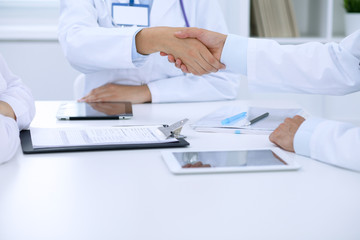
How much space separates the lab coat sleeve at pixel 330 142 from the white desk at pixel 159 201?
0.06 ft

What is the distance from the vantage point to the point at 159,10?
1.83 meters

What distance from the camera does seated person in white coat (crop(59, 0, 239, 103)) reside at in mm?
1502

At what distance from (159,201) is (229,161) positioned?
0.77ft

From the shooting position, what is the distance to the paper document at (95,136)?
106 centimetres

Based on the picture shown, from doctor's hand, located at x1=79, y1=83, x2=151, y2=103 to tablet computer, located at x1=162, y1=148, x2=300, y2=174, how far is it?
0.75 m

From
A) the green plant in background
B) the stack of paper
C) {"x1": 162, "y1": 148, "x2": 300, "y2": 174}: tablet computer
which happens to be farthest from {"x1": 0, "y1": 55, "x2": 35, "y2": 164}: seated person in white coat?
the green plant in background

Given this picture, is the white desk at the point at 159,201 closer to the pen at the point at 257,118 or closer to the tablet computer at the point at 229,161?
the tablet computer at the point at 229,161

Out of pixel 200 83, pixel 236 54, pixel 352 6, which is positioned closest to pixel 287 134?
pixel 236 54

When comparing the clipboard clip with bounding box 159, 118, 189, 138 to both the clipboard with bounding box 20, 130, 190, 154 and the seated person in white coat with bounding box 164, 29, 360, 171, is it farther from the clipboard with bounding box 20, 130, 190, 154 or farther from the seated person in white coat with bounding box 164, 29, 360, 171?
the seated person in white coat with bounding box 164, 29, 360, 171

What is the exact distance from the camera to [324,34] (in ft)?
8.63

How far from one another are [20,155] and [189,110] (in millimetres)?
691

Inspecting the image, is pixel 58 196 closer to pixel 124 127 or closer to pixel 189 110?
pixel 124 127

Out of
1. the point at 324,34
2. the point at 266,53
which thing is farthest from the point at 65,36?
the point at 324,34

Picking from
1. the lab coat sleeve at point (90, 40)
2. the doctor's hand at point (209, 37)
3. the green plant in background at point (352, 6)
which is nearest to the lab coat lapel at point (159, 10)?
the lab coat sleeve at point (90, 40)
